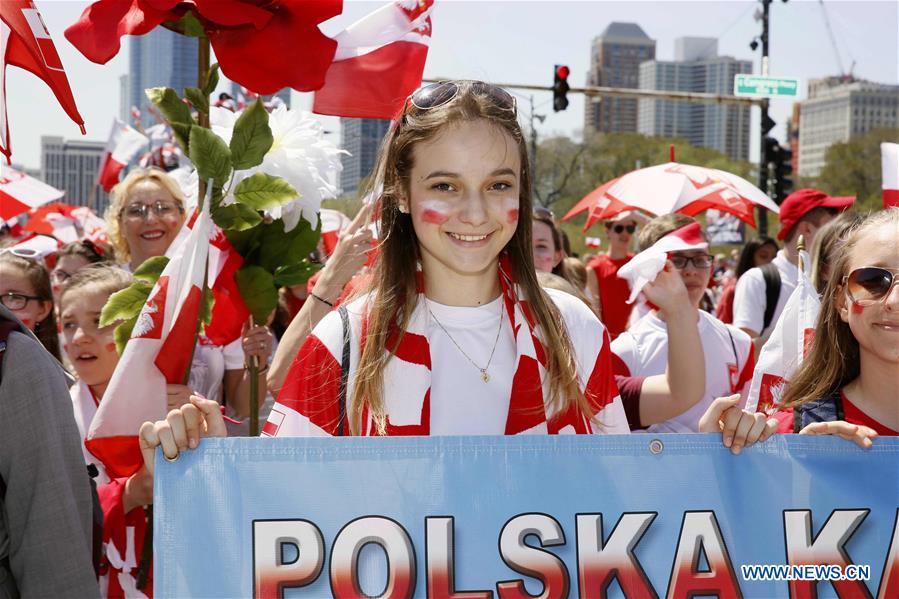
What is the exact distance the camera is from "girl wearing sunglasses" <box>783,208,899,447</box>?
104 inches

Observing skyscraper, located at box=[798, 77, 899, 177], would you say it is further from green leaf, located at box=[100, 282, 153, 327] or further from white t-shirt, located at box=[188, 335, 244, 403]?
green leaf, located at box=[100, 282, 153, 327]

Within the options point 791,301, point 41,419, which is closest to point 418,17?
point 791,301

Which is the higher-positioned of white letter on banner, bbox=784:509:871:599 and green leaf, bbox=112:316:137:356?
green leaf, bbox=112:316:137:356

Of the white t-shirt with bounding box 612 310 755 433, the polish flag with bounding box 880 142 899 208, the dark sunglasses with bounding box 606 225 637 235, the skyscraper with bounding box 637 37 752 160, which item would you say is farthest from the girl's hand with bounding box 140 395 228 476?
the skyscraper with bounding box 637 37 752 160

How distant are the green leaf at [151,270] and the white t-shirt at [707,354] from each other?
2.23 m

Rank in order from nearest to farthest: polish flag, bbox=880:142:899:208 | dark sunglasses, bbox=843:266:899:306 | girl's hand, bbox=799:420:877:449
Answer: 1. girl's hand, bbox=799:420:877:449
2. dark sunglasses, bbox=843:266:899:306
3. polish flag, bbox=880:142:899:208

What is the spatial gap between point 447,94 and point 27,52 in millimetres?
1062

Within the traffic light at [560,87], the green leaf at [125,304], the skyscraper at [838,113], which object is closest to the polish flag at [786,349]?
the green leaf at [125,304]

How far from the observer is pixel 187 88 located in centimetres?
253

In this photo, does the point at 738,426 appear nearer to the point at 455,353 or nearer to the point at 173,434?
the point at 455,353

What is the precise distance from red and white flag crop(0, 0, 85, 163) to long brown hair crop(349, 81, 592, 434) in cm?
82

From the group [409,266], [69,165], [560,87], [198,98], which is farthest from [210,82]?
[69,165]

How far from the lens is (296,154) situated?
9.37ft

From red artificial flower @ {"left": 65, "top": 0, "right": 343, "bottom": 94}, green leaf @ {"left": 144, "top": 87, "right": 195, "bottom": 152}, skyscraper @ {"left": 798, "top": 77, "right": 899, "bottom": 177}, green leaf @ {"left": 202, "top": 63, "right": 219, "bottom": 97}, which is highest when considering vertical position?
skyscraper @ {"left": 798, "top": 77, "right": 899, "bottom": 177}
